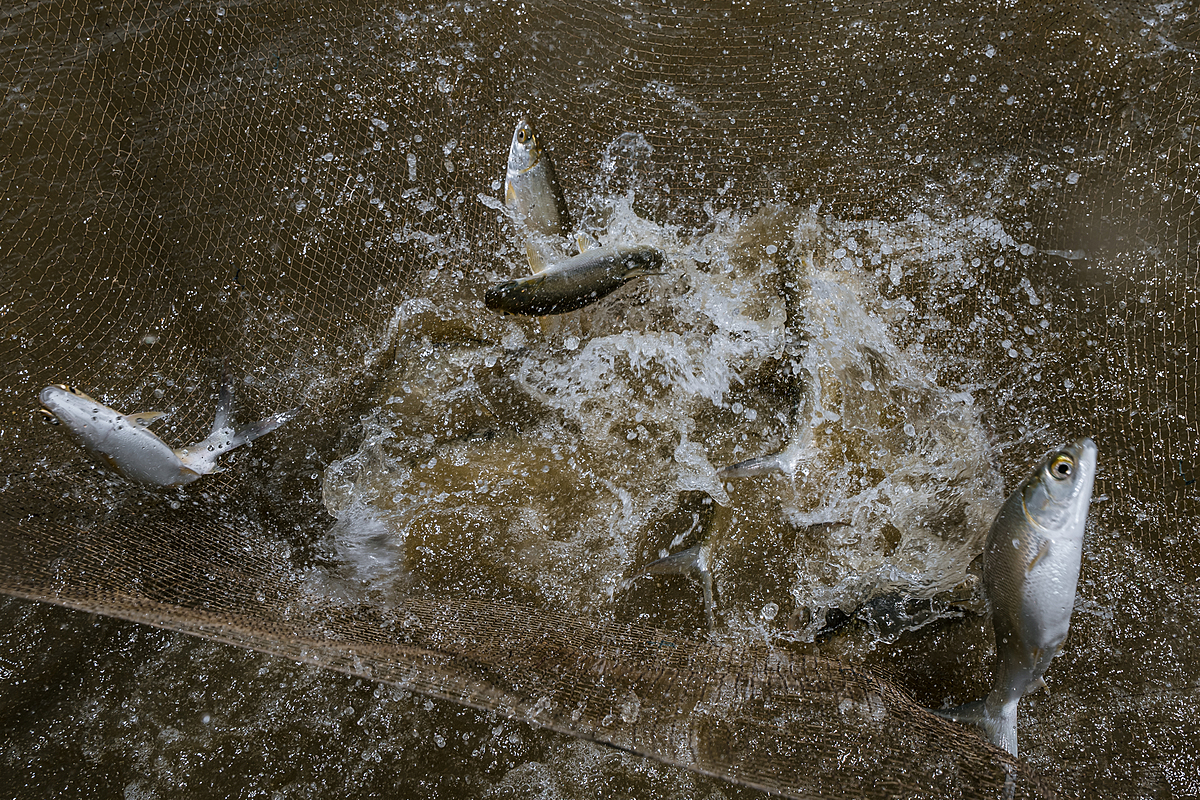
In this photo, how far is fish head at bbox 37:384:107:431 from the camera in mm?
3043

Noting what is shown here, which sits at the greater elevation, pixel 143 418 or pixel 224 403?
pixel 143 418

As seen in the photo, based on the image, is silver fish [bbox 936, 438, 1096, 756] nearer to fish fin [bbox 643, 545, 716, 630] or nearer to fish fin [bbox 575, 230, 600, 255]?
fish fin [bbox 643, 545, 716, 630]

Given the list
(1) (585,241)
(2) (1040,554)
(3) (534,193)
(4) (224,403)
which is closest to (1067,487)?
(2) (1040,554)

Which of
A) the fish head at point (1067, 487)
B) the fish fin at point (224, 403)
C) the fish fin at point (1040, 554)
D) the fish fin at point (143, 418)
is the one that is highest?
the fish fin at point (143, 418)

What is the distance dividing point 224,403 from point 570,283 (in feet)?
6.52

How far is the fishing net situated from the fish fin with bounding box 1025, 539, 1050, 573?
650 mm

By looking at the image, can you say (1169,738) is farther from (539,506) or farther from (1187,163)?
(539,506)

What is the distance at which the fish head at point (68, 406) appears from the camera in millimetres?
3043

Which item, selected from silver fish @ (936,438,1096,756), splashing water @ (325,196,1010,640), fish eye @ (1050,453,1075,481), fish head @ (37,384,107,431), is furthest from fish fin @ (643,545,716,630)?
fish head @ (37,384,107,431)

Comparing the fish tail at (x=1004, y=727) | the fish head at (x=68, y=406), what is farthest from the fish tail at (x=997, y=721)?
the fish head at (x=68, y=406)

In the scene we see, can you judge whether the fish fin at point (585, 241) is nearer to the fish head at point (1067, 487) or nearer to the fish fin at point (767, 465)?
the fish fin at point (767, 465)

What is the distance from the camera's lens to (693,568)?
3346mm

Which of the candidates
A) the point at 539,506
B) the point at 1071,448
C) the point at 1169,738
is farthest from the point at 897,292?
the point at 1169,738

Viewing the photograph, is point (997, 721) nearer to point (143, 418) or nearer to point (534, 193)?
point (534, 193)
